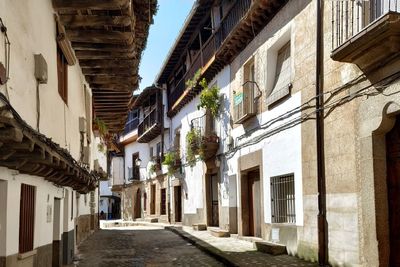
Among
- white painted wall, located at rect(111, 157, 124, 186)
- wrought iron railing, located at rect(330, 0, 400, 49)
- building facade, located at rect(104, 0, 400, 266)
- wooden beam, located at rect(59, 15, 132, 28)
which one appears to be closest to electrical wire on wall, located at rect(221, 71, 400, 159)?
building facade, located at rect(104, 0, 400, 266)

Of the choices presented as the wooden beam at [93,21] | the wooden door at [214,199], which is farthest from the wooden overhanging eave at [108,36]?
the wooden door at [214,199]

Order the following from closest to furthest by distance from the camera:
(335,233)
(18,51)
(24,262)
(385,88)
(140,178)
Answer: (18,51), (24,262), (385,88), (335,233), (140,178)

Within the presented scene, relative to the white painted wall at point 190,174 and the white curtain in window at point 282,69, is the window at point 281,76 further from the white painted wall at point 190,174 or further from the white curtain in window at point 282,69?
the white painted wall at point 190,174

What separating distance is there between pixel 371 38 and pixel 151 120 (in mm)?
23675

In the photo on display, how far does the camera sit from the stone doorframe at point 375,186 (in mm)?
7614

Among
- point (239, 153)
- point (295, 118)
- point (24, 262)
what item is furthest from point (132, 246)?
point (24, 262)

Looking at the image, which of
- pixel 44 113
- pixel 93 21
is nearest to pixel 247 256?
pixel 44 113

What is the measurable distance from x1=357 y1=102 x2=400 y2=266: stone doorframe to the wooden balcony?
2.28 feet

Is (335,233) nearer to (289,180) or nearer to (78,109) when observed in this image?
(289,180)

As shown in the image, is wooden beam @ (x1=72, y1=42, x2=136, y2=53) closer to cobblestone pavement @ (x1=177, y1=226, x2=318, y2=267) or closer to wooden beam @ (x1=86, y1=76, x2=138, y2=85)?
wooden beam @ (x1=86, y1=76, x2=138, y2=85)

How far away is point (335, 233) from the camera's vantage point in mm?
9086

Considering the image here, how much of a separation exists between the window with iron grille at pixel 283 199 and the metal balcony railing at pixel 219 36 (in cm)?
481

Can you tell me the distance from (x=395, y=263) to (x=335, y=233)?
1.53 m

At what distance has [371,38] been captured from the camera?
275 inches
